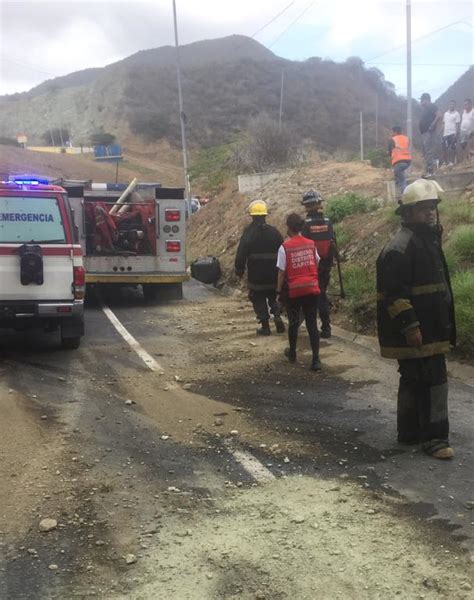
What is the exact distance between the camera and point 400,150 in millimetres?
12820

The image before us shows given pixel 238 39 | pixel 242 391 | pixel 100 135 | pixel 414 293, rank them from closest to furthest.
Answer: pixel 414 293 < pixel 242 391 < pixel 100 135 < pixel 238 39

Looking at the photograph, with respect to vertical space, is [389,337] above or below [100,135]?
below

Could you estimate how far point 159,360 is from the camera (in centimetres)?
782

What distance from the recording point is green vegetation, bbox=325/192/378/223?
13.0 metres

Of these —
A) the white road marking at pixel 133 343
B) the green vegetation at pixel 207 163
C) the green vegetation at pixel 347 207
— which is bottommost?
the white road marking at pixel 133 343

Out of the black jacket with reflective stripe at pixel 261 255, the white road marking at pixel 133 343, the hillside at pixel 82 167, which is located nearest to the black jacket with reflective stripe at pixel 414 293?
the white road marking at pixel 133 343

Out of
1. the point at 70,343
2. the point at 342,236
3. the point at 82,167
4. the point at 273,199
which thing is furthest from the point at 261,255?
the point at 82,167

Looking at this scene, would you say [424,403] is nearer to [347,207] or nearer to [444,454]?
[444,454]

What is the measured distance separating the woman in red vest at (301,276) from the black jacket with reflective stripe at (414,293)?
235cm

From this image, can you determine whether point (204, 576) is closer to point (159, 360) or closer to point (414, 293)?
point (414, 293)

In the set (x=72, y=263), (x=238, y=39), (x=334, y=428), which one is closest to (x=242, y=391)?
(x=334, y=428)

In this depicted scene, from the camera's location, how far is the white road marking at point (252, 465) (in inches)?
173

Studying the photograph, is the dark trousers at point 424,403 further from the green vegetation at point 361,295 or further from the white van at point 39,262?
the white van at point 39,262

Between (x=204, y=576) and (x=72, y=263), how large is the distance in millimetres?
5341
